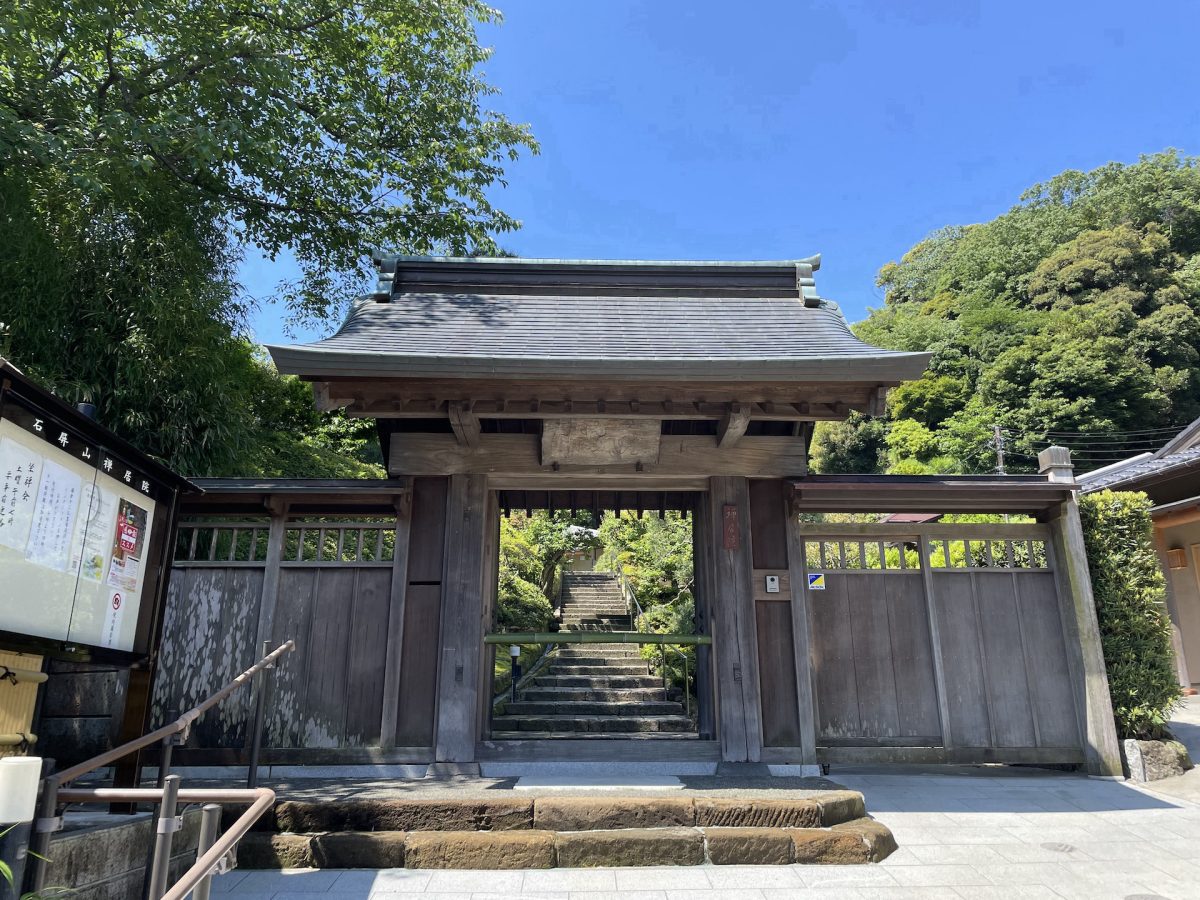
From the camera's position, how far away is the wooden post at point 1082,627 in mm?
5852

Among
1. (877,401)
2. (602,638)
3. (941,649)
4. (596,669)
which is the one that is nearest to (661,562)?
(596,669)

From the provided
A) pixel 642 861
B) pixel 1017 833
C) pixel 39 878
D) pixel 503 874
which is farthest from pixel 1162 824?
pixel 39 878

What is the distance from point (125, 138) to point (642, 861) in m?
9.04

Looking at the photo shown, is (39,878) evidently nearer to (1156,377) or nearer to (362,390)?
(362,390)

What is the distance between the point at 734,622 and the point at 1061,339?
28.1 metres

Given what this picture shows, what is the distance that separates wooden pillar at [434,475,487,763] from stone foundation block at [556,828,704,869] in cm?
179

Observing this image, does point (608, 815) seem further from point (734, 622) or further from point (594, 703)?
point (594, 703)

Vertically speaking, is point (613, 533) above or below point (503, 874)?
above

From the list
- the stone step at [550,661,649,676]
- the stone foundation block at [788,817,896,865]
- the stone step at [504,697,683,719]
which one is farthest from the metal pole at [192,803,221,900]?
the stone step at [550,661,649,676]

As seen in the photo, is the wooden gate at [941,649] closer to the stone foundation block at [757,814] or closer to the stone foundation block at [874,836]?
the stone foundation block at [874,836]

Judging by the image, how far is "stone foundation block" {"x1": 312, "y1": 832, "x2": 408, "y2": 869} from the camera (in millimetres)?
3891

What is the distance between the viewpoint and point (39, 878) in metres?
2.36

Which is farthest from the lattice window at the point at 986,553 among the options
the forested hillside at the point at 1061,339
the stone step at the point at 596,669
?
the forested hillside at the point at 1061,339

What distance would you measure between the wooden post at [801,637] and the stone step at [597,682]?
153 inches
